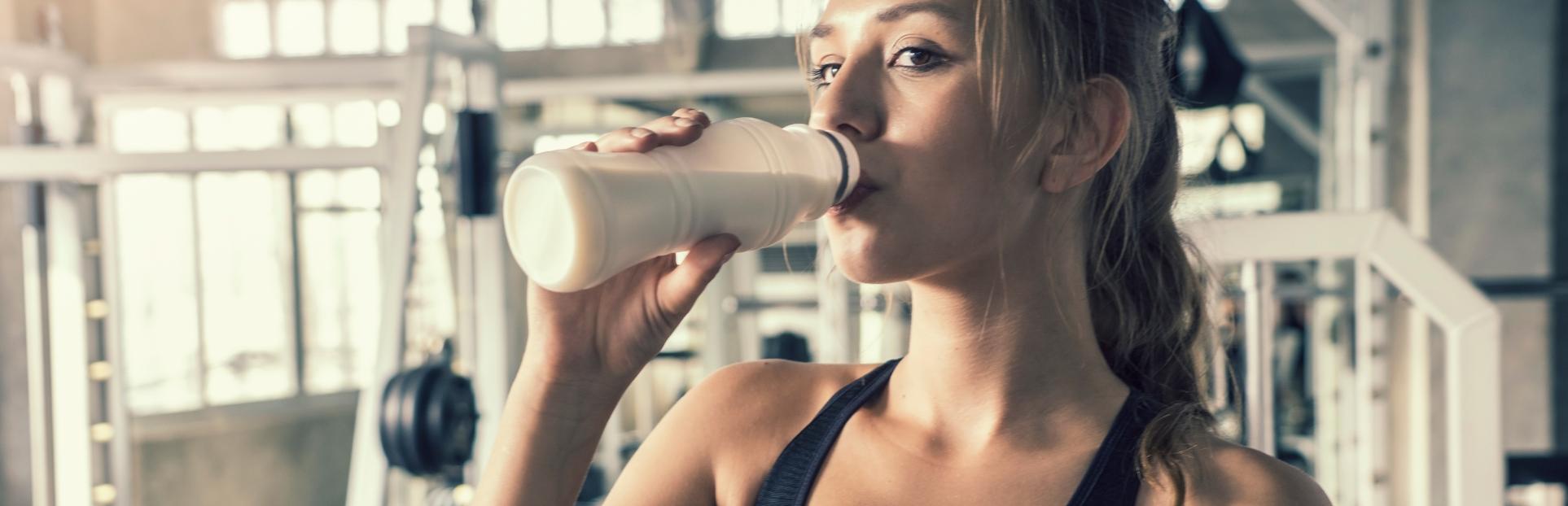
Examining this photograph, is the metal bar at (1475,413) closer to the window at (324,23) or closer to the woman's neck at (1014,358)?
the woman's neck at (1014,358)

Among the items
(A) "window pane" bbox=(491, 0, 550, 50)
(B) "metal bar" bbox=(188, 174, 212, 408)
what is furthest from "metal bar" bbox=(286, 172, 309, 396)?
(A) "window pane" bbox=(491, 0, 550, 50)

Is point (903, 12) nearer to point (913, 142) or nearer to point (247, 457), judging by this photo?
point (913, 142)

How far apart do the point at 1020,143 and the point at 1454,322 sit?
0.88 m

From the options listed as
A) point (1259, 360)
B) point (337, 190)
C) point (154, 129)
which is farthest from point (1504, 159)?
point (154, 129)

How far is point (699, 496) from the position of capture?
896 mm

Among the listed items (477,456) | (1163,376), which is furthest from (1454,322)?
(477,456)

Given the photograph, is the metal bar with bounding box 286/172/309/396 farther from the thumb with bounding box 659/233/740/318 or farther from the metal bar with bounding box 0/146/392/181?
the thumb with bounding box 659/233/740/318

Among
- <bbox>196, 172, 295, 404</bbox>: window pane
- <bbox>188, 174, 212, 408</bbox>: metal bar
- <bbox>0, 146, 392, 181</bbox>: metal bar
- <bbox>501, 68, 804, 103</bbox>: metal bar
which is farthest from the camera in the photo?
<bbox>196, 172, 295, 404</bbox>: window pane

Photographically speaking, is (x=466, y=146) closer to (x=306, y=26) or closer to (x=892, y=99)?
(x=892, y=99)

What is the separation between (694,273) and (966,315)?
Result: 0.24 metres

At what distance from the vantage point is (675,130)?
2.02 feet

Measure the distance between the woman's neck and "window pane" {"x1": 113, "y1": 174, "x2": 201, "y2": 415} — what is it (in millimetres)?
5065

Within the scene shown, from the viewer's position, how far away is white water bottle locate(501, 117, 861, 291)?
56 cm

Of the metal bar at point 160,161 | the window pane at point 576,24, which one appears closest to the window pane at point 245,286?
the window pane at point 576,24
